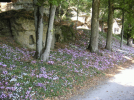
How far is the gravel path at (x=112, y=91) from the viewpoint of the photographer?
6.27 metres

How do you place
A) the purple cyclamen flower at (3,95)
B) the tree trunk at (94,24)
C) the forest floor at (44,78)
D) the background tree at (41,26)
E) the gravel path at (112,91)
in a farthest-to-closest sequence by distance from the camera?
the tree trunk at (94,24) < the background tree at (41,26) < the gravel path at (112,91) < the forest floor at (44,78) < the purple cyclamen flower at (3,95)

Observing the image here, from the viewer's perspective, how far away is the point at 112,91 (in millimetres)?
6965

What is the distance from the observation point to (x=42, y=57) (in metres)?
8.91

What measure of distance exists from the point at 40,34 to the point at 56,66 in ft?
8.75

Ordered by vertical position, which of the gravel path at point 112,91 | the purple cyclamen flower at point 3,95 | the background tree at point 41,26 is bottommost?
the gravel path at point 112,91

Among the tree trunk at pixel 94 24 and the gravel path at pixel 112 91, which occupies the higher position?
the tree trunk at pixel 94 24

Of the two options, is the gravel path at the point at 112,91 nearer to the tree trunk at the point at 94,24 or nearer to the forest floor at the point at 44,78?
the forest floor at the point at 44,78

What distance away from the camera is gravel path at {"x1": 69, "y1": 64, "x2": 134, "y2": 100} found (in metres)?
6.27

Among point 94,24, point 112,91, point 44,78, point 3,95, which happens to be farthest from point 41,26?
point 94,24

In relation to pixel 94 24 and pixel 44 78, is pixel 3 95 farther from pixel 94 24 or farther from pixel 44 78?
pixel 94 24

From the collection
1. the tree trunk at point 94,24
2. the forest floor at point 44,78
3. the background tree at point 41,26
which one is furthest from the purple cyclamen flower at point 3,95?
the tree trunk at point 94,24

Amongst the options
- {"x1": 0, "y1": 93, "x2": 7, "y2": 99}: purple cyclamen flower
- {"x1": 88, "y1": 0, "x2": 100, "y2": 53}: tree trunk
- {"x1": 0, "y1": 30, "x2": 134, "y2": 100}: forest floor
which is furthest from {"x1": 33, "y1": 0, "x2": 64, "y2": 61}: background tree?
{"x1": 88, "y1": 0, "x2": 100, "y2": 53}: tree trunk

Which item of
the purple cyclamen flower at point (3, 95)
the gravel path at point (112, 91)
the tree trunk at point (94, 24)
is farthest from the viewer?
the tree trunk at point (94, 24)

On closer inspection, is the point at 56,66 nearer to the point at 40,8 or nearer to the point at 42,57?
the point at 42,57
